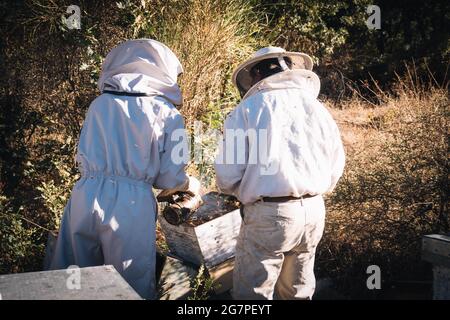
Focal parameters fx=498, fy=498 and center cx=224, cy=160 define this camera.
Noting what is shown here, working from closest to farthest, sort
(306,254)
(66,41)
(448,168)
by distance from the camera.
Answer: (306,254)
(448,168)
(66,41)

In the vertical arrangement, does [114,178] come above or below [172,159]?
below

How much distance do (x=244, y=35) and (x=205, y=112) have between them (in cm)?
136

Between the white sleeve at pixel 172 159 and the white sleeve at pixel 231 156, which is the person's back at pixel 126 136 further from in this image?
the white sleeve at pixel 231 156

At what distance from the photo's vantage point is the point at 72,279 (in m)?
2.28

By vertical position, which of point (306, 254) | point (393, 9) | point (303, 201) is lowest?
point (306, 254)

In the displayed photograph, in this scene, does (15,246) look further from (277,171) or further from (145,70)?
(277,171)

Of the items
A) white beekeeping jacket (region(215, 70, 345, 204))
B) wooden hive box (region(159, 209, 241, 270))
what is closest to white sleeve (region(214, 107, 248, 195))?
white beekeeping jacket (region(215, 70, 345, 204))

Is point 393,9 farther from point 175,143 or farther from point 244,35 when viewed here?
point 175,143

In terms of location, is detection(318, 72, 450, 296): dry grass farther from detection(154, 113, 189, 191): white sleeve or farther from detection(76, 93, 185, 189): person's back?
detection(76, 93, 185, 189): person's back

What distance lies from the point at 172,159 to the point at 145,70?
2.03 ft

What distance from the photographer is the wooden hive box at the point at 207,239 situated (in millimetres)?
3666

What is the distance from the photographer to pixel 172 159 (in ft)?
10.4

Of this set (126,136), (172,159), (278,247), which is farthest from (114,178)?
(278,247)

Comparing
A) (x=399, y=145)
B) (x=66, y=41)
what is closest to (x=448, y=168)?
(x=399, y=145)
